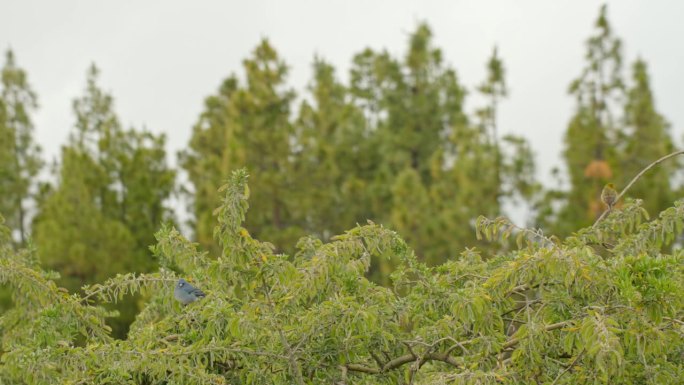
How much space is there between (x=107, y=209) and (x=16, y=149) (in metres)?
5.57

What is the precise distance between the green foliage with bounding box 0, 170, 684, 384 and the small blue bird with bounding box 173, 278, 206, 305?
0.16 ft

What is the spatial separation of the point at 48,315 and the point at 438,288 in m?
1.77

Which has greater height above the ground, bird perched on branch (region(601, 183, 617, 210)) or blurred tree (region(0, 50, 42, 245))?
blurred tree (region(0, 50, 42, 245))

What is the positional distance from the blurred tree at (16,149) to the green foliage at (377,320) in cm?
1777

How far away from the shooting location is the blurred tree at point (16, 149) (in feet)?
66.6

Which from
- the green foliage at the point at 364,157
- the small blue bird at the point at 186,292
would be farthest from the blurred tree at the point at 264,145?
the small blue bird at the point at 186,292

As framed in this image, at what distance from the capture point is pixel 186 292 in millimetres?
3725

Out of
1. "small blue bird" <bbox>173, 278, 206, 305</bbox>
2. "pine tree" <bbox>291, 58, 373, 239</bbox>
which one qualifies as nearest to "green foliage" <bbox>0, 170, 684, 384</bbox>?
"small blue bird" <bbox>173, 278, 206, 305</bbox>

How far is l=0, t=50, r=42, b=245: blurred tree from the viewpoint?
66.6ft

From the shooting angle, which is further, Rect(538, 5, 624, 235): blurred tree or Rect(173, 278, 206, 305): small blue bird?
Rect(538, 5, 624, 235): blurred tree

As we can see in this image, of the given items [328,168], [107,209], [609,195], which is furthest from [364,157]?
[609,195]

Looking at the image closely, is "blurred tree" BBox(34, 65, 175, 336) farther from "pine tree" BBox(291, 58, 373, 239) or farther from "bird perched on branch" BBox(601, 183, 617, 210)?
"bird perched on branch" BBox(601, 183, 617, 210)

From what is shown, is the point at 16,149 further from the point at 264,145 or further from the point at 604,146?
the point at 604,146

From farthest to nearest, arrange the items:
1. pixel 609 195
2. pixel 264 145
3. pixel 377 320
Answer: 1. pixel 264 145
2. pixel 609 195
3. pixel 377 320
